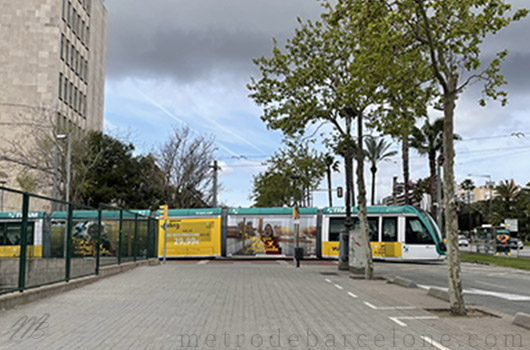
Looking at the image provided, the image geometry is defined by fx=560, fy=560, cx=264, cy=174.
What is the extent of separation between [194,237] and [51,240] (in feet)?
70.1

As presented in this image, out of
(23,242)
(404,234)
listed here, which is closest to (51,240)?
(23,242)

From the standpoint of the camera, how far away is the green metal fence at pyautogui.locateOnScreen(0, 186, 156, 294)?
1014 centimetres

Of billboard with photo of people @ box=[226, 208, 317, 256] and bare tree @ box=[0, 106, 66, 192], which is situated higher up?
bare tree @ box=[0, 106, 66, 192]

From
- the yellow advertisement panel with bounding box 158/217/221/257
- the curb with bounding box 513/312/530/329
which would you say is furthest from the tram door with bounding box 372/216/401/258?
the curb with bounding box 513/312/530/329

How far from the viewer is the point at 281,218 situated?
1313 inches

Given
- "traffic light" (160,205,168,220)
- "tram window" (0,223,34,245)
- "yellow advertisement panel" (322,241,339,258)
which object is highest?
"traffic light" (160,205,168,220)

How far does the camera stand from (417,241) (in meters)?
30.8

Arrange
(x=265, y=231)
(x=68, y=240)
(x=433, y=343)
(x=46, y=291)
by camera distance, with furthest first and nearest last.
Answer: (x=265, y=231), (x=68, y=240), (x=46, y=291), (x=433, y=343)

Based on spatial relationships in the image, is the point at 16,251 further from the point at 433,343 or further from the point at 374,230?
the point at 374,230

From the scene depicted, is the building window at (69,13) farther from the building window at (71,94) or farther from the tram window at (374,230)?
the tram window at (374,230)

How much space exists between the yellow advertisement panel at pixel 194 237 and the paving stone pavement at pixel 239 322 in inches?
752

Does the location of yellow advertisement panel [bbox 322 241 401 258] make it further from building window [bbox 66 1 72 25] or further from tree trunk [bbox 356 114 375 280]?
building window [bbox 66 1 72 25]

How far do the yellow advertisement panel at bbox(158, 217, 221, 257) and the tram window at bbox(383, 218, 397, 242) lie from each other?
970 centimetres

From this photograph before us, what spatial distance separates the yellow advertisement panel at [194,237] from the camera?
3356cm
